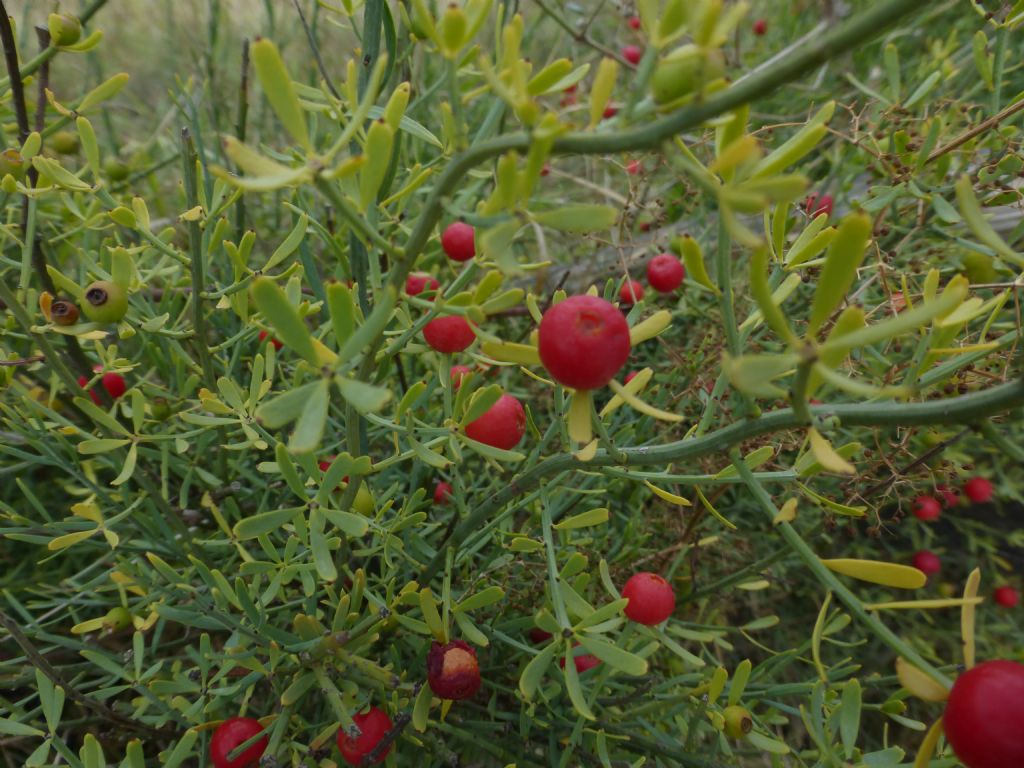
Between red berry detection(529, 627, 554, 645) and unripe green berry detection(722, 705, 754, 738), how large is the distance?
302mm

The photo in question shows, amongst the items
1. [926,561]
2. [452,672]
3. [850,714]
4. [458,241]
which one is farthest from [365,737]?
[926,561]

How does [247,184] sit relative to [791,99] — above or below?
below

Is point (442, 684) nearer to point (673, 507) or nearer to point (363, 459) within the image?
point (363, 459)

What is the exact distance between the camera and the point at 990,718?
442 millimetres

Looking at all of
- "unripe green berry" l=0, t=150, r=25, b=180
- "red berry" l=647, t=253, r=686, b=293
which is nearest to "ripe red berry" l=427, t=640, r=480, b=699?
"red berry" l=647, t=253, r=686, b=293

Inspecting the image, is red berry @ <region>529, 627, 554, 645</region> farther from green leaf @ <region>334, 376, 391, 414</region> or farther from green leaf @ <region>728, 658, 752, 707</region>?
green leaf @ <region>334, 376, 391, 414</region>

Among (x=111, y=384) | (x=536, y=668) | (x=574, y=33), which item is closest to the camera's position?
(x=536, y=668)

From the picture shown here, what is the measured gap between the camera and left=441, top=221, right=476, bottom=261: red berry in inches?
35.9

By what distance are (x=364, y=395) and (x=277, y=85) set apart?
7.9 inches

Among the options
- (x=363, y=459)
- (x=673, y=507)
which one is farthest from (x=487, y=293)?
(x=673, y=507)

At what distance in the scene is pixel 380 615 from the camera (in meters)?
0.70

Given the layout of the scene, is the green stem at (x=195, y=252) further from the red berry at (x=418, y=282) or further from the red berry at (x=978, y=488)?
the red berry at (x=978, y=488)

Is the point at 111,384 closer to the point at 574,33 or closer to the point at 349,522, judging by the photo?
the point at 349,522

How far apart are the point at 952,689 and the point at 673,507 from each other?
2.34ft
